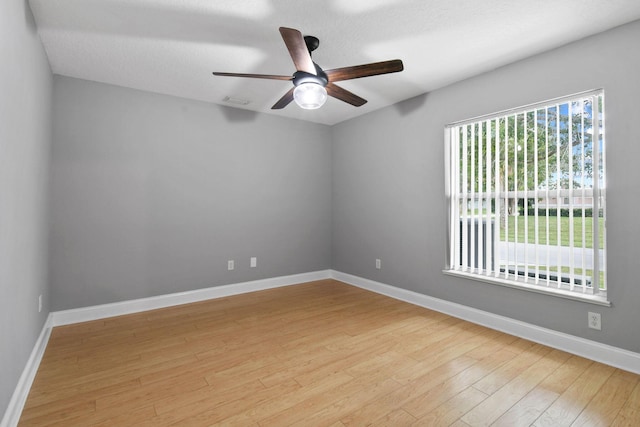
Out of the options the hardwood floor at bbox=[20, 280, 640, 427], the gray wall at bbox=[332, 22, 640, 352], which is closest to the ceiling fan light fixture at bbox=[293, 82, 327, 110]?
the gray wall at bbox=[332, 22, 640, 352]

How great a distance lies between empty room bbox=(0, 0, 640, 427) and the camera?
1.85m

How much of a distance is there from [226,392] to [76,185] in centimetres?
262

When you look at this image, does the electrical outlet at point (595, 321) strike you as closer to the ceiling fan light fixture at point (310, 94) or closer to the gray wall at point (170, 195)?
the ceiling fan light fixture at point (310, 94)

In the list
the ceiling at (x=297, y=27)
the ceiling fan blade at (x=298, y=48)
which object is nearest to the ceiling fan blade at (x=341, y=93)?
the ceiling fan blade at (x=298, y=48)

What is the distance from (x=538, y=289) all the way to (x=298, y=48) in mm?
2703

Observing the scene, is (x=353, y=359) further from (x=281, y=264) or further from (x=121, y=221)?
(x=121, y=221)

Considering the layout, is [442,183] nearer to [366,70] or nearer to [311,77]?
[366,70]

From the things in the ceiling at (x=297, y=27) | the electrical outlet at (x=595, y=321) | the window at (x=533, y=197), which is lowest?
the electrical outlet at (x=595, y=321)

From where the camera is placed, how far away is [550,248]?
8.52ft

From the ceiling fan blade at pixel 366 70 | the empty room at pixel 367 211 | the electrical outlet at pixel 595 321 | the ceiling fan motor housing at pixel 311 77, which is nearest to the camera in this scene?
the empty room at pixel 367 211

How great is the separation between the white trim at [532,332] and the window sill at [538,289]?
1.02 feet

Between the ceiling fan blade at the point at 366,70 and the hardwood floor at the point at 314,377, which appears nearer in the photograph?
the hardwood floor at the point at 314,377

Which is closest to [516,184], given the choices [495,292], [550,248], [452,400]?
[550,248]

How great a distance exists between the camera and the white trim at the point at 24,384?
5.17 feet
